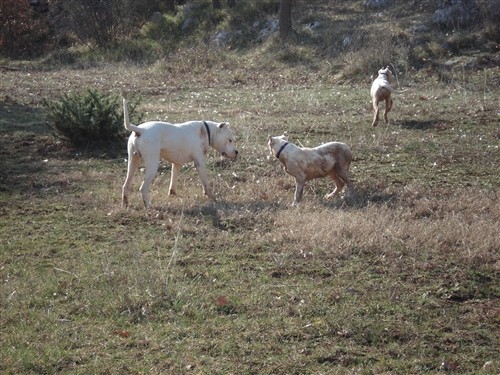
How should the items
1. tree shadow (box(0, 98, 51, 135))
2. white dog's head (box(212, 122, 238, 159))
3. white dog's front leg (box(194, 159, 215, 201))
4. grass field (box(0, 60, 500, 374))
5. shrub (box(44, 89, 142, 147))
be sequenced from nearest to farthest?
grass field (box(0, 60, 500, 374)) < white dog's front leg (box(194, 159, 215, 201)) < white dog's head (box(212, 122, 238, 159)) < shrub (box(44, 89, 142, 147)) < tree shadow (box(0, 98, 51, 135))

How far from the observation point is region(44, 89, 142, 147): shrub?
1376 cm

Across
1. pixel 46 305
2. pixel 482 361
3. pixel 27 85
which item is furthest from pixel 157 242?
pixel 27 85

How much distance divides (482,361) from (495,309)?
100 cm

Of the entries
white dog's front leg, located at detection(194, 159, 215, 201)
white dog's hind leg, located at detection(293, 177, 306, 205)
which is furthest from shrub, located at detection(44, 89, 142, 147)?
white dog's hind leg, located at detection(293, 177, 306, 205)

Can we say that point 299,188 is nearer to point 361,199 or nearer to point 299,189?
point 299,189

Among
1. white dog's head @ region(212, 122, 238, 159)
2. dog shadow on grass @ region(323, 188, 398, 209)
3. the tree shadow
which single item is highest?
white dog's head @ region(212, 122, 238, 159)

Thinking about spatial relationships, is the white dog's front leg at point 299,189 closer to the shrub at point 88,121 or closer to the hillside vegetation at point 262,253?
the hillside vegetation at point 262,253

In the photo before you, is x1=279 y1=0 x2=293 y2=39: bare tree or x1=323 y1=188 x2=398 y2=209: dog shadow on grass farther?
x1=279 y1=0 x2=293 y2=39: bare tree

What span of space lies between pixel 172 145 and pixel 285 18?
19.8 metres

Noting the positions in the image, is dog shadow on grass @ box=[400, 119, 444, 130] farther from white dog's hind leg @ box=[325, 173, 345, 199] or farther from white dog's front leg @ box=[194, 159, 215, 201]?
white dog's front leg @ box=[194, 159, 215, 201]

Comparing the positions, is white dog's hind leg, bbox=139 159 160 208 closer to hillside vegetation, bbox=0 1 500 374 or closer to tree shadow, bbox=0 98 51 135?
hillside vegetation, bbox=0 1 500 374

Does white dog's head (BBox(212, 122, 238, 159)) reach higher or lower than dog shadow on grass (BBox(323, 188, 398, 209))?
higher

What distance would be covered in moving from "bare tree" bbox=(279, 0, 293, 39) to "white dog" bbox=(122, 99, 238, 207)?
1860cm

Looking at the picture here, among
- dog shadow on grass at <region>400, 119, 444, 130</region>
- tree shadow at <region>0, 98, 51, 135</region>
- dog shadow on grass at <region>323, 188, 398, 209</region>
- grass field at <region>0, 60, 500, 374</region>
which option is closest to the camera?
grass field at <region>0, 60, 500, 374</region>
